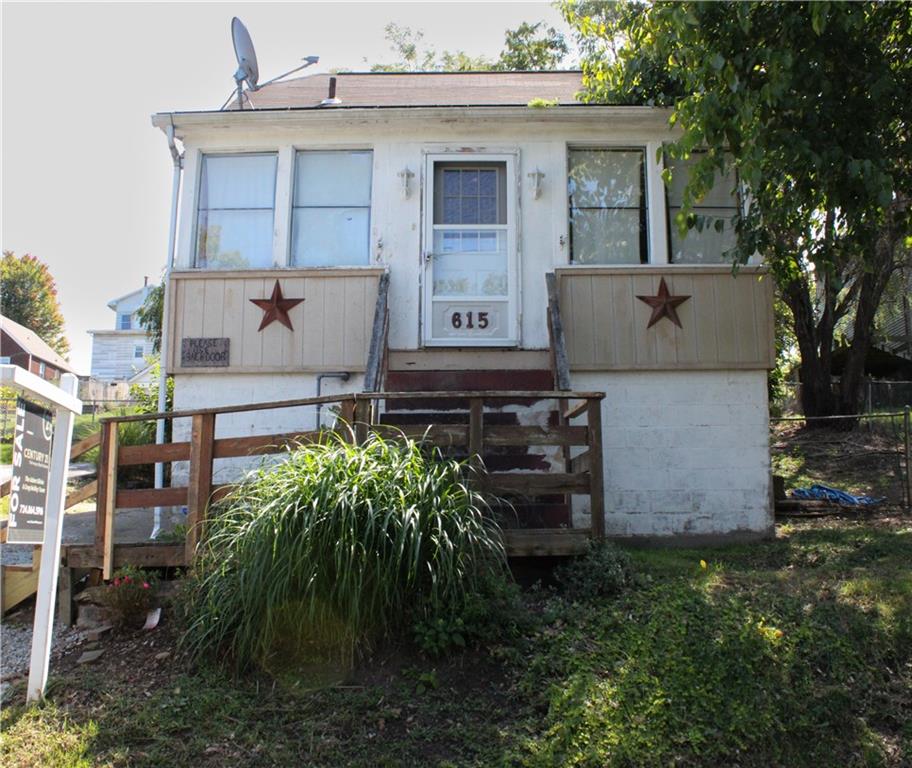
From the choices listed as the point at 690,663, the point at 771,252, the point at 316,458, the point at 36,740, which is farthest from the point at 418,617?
the point at 771,252

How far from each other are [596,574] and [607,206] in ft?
15.1

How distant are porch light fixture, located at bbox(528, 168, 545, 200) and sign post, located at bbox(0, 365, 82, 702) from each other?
16.9 feet

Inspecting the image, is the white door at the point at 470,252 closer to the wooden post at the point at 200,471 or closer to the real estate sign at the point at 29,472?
the wooden post at the point at 200,471

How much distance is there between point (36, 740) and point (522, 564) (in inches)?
120

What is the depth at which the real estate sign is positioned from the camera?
147 inches

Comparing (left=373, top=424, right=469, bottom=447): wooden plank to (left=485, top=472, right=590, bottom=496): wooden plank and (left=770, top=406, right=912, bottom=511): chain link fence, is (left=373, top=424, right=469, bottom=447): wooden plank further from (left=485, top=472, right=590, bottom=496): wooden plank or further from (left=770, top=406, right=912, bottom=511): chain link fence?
(left=770, top=406, right=912, bottom=511): chain link fence

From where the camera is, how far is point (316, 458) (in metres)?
4.46

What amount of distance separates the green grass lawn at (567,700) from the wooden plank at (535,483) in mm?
752

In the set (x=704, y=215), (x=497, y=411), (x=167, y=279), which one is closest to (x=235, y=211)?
(x=167, y=279)

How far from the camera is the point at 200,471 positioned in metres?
5.40

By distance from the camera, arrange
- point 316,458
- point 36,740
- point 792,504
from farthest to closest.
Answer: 1. point 792,504
2. point 316,458
3. point 36,740

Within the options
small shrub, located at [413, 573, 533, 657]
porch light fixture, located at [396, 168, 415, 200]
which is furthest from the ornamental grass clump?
porch light fixture, located at [396, 168, 415, 200]

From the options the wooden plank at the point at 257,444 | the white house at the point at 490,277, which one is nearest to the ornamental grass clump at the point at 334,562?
the wooden plank at the point at 257,444

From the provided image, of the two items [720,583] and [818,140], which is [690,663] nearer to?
[720,583]
